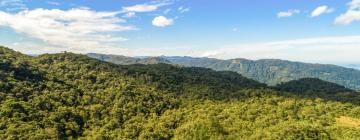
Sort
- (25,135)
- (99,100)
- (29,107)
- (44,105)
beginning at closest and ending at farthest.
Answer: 1. (25,135)
2. (29,107)
3. (44,105)
4. (99,100)

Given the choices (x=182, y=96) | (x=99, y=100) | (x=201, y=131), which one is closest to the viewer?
(x=201, y=131)

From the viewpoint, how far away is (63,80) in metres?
186

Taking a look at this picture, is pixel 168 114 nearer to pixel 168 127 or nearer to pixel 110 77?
pixel 168 127

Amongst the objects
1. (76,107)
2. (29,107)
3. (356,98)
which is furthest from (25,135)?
(356,98)

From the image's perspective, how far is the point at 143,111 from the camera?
162 metres

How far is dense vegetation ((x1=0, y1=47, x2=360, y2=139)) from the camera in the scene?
393 ft

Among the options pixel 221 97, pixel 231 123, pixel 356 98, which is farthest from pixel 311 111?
pixel 356 98

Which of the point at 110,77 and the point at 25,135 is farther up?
the point at 110,77

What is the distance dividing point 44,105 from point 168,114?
4925 cm

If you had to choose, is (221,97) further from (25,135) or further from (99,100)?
(25,135)

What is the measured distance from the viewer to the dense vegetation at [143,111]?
120m

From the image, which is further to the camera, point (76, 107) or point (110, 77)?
point (110, 77)

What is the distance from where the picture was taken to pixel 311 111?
149 m

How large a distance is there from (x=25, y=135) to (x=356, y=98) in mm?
160033
